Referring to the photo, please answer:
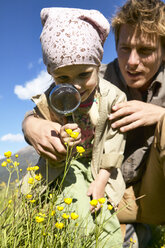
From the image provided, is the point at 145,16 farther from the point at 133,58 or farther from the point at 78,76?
the point at 78,76

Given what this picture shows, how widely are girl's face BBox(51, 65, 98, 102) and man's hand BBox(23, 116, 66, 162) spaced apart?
0.39 metres

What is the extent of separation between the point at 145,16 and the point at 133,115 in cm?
100

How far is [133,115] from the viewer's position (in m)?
2.39

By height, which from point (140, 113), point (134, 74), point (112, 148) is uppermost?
point (134, 74)

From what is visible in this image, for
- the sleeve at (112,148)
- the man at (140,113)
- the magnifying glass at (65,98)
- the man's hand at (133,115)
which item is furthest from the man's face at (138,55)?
the magnifying glass at (65,98)

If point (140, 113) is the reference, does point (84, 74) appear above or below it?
Result: above

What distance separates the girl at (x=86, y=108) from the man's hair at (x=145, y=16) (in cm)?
45

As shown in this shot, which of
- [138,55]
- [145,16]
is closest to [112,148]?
[138,55]

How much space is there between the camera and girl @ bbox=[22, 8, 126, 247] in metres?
2.03

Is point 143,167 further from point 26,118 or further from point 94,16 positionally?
point 94,16

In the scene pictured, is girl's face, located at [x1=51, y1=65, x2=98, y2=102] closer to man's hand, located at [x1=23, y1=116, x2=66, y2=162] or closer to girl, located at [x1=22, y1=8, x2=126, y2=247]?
girl, located at [x1=22, y1=8, x2=126, y2=247]

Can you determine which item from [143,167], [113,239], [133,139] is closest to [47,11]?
[133,139]

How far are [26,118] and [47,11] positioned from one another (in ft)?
3.25

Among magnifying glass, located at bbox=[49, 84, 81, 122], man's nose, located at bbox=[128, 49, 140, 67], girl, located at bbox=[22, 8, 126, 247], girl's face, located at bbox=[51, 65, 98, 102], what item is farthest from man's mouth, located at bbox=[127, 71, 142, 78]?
magnifying glass, located at bbox=[49, 84, 81, 122]
